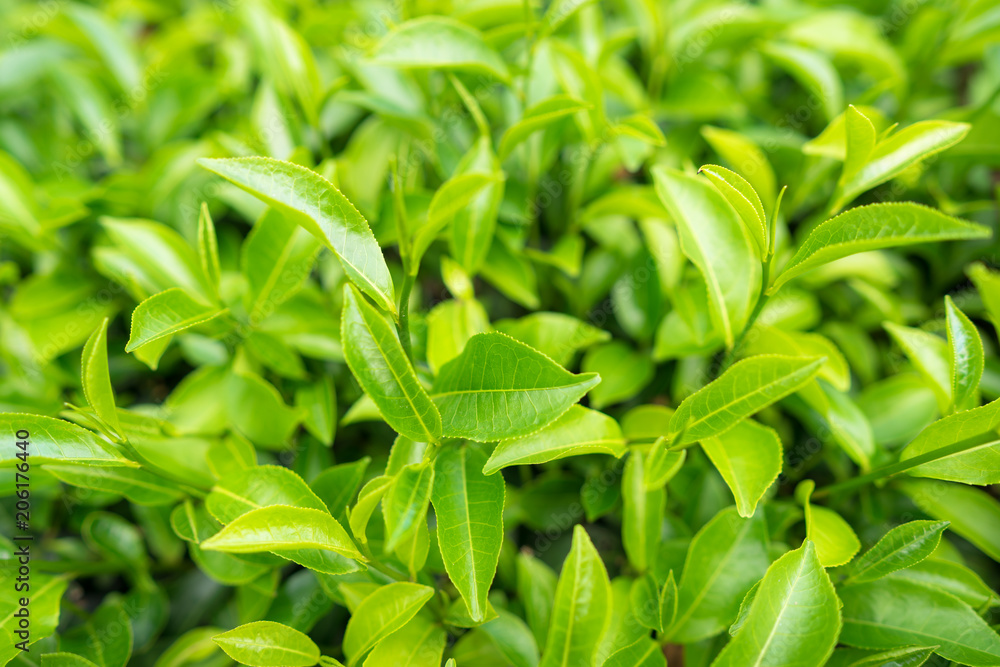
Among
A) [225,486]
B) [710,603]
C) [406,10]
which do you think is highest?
[406,10]

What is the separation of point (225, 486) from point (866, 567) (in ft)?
3.02

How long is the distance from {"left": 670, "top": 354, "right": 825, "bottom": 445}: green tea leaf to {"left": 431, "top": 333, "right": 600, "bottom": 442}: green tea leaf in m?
0.16

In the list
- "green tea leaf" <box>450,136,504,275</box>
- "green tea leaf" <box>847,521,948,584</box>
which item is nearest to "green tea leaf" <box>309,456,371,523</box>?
"green tea leaf" <box>450,136,504,275</box>

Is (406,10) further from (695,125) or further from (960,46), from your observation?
(960,46)

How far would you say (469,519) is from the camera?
0.82 meters

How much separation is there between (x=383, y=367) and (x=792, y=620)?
1.88 ft

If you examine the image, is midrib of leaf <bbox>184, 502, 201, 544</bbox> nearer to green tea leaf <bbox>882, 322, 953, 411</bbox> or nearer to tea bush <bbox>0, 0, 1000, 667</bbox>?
tea bush <bbox>0, 0, 1000, 667</bbox>

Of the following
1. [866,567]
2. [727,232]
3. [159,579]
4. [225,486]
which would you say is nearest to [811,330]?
[727,232]

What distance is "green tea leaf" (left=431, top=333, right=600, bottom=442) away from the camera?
0.77 m

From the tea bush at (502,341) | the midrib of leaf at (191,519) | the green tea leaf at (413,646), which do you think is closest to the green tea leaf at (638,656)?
the tea bush at (502,341)

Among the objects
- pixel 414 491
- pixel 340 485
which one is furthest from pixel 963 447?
pixel 340 485

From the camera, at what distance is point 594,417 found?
0.90 metres

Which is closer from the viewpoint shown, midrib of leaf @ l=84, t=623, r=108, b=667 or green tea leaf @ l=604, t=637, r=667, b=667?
green tea leaf @ l=604, t=637, r=667, b=667

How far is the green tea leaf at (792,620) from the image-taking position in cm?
Result: 74
